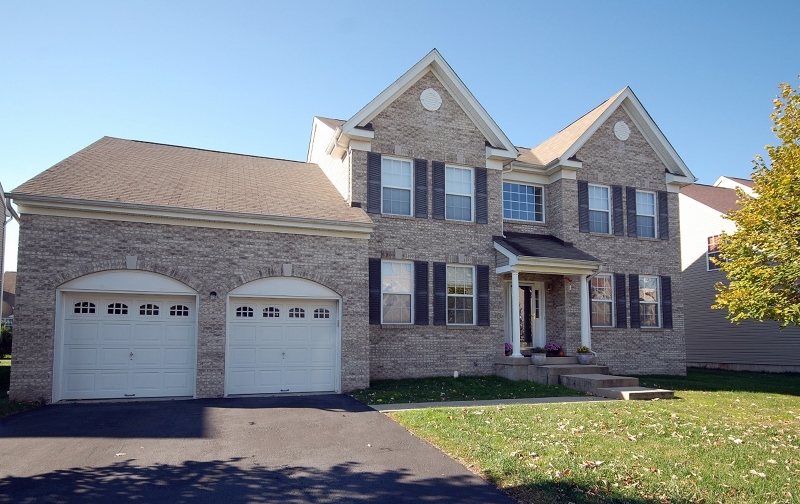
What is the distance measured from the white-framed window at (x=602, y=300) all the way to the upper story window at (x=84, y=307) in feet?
46.5

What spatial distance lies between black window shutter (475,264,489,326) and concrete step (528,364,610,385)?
194 centimetres

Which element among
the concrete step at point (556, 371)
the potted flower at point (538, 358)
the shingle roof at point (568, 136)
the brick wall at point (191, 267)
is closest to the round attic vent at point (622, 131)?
the shingle roof at point (568, 136)

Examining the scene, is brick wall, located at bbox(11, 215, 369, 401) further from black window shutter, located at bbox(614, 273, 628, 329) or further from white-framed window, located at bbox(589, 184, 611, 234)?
black window shutter, located at bbox(614, 273, 628, 329)

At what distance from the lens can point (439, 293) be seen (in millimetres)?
17266

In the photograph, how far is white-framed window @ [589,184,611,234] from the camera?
20.0 meters

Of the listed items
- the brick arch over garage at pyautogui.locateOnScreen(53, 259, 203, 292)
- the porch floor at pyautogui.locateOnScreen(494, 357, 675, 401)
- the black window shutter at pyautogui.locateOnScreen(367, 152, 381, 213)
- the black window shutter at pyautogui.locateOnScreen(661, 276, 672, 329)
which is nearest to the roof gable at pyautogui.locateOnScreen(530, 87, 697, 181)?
the black window shutter at pyautogui.locateOnScreen(661, 276, 672, 329)

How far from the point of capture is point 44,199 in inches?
481

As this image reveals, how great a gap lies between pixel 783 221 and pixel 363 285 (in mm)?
9062

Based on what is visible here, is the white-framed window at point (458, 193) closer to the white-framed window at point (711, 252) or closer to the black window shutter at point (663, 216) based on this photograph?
the black window shutter at point (663, 216)

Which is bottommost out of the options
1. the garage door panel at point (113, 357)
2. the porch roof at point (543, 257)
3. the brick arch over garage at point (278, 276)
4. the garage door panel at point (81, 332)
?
the garage door panel at point (113, 357)

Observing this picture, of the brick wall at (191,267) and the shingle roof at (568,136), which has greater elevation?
the shingle roof at (568,136)

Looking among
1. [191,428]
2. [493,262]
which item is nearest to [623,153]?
[493,262]

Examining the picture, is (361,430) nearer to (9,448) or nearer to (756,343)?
(9,448)

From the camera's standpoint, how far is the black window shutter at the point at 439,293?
56.2ft
